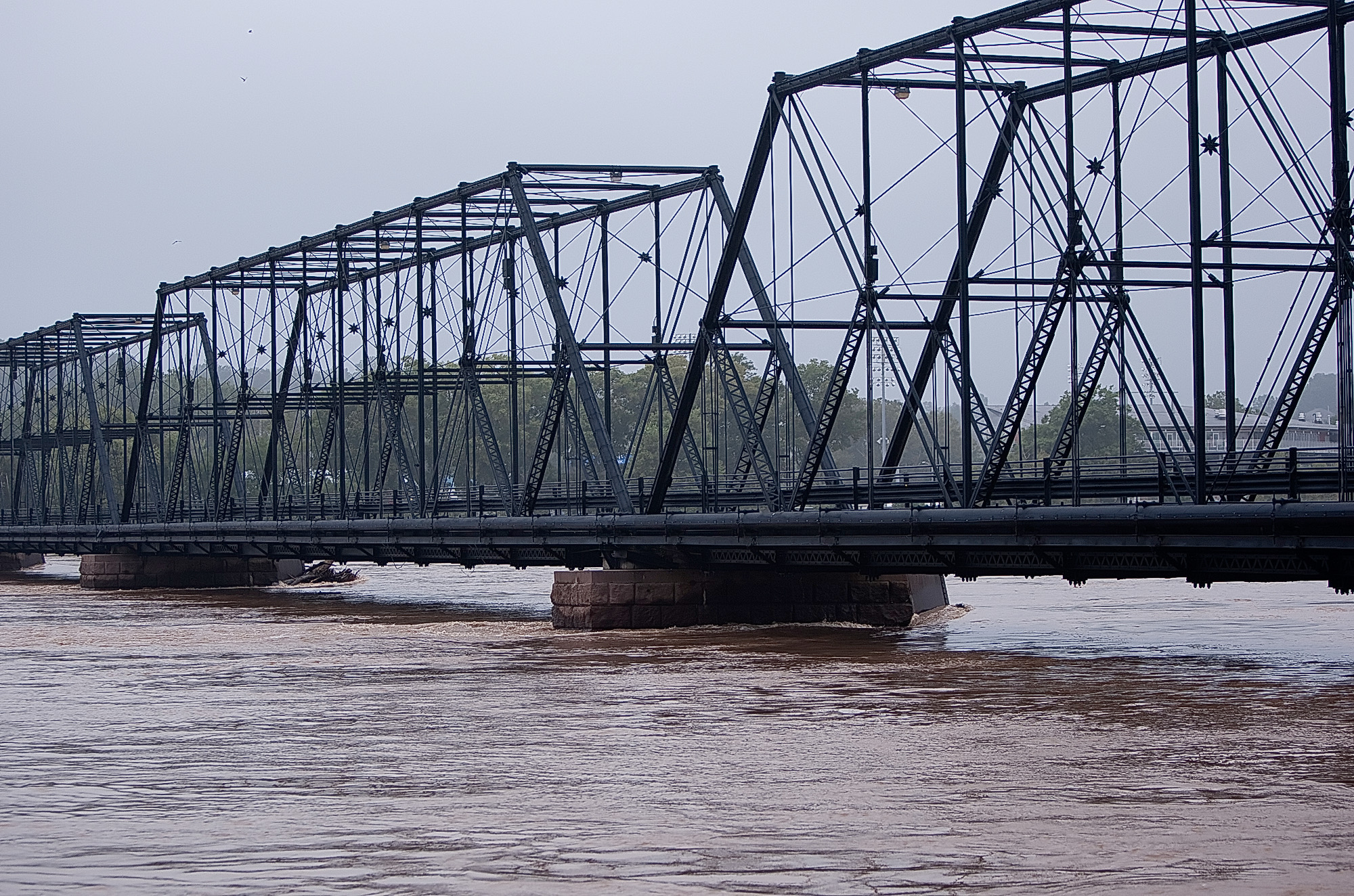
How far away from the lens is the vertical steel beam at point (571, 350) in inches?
1602

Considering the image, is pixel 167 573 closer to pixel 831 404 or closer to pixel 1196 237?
pixel 831 404

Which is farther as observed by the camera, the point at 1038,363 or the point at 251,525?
the point at 251,525

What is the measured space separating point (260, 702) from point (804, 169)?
46.7 ft

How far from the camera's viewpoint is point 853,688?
90.1 feet

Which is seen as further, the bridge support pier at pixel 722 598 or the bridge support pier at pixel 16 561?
the bridge support pier at pixel 16 561

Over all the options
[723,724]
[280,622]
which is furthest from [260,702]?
[280,622]

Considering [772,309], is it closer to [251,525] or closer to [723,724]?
[723,724]

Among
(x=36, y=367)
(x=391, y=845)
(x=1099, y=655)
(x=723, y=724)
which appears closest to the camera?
(x=391, y=845)

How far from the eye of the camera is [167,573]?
72062mm

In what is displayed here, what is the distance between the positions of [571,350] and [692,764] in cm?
2381

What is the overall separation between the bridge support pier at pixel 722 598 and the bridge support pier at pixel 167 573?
34.3 metres

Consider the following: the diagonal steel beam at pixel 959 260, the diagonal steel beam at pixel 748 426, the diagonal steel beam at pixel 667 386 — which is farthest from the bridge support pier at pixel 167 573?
the diagonal steel beam at pixel 959 260

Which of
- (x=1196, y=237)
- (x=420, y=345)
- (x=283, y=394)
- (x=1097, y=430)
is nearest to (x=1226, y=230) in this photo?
(x=1196, y=237)

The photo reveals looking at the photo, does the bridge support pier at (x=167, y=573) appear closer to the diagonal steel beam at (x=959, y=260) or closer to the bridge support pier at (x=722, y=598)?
the bridge support pier at (x=722, y=598)
